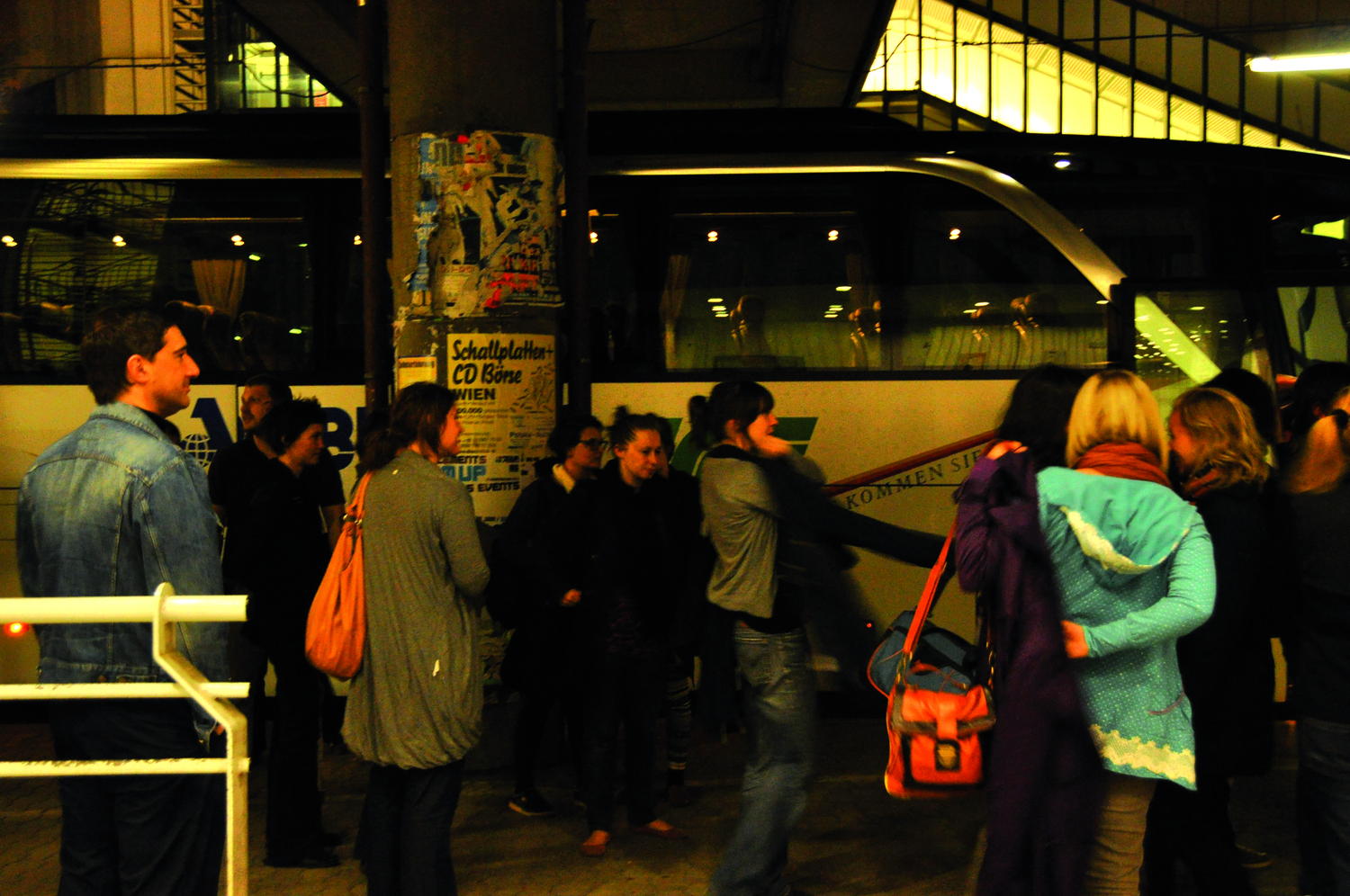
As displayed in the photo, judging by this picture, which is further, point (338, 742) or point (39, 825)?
point (338, 742)

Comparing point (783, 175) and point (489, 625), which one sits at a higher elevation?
point (783, 175)

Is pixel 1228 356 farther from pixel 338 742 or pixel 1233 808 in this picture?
pixel 338 742

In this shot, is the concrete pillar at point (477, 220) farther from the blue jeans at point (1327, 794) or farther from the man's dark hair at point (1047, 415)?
the blue jeans at point (1327, 794)

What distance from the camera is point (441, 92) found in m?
5.36

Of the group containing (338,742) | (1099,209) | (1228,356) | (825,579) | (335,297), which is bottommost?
(338,742)

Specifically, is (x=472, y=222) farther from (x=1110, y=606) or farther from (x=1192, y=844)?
(x=1192, y=844)

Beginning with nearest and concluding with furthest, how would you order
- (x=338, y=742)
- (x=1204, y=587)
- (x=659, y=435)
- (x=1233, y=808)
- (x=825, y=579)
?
(x=1204, y=587) → (x=825, y=579) → (x=659, y=435) → (x=1233, y=808) → (x=338, y=742)

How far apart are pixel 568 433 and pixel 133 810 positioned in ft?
8.72

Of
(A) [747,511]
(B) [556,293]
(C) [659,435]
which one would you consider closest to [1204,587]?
(A) [747,511]

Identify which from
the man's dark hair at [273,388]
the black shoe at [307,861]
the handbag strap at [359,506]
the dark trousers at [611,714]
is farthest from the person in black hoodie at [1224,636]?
the man's dark hair at [273,388]

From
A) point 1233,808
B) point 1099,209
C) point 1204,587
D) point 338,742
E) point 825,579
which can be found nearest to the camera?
point 1204,587

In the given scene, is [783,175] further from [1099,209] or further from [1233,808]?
[1233,808]

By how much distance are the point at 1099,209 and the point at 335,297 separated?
4879mm

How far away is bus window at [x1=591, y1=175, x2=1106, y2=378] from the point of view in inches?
265
